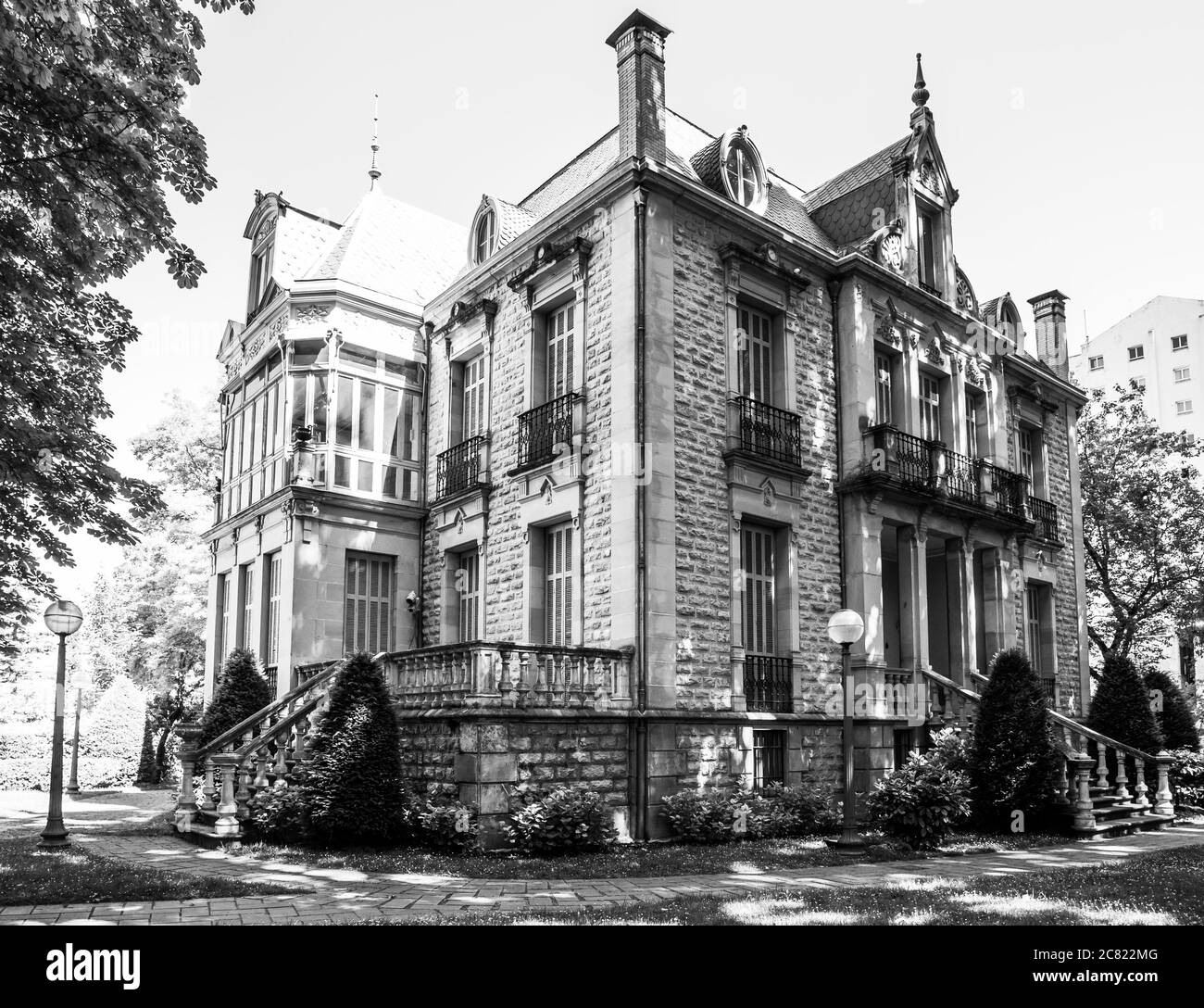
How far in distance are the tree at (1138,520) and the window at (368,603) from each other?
1873 centimetres

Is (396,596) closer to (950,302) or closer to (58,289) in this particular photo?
(58,289)

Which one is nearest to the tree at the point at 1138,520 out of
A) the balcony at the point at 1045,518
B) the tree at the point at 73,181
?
the balcony at the point at 1045,518

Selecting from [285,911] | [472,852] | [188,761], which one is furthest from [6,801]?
[285,911]

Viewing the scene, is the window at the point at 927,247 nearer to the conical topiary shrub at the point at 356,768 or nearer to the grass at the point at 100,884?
the conical topiary shrub at the point at 356,768

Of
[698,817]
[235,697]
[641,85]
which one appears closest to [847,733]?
[698,817]

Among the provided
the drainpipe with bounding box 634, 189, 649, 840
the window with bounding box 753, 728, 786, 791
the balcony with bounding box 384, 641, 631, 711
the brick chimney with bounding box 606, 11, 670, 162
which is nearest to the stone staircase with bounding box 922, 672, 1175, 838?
the window with bounding box 753, 728, 786, 791

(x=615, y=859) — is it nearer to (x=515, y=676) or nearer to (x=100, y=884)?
(x=515, y=676)

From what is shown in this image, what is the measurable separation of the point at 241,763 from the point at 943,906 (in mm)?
10085

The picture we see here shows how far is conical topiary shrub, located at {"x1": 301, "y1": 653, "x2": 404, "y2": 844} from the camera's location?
13.4 m

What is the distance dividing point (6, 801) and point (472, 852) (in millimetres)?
15339

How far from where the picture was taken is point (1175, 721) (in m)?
23.1

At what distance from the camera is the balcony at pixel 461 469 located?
19500 mm

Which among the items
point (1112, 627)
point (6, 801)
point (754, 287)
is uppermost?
point (754, 287)

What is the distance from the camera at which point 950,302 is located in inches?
870
